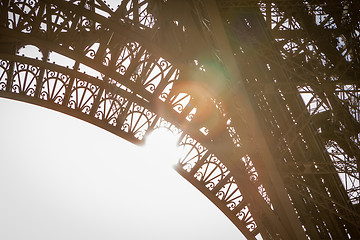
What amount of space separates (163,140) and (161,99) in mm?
1020

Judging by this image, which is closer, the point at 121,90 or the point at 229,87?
the point at 229,87

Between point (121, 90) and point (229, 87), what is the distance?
2935 mm

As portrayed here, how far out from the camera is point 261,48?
6066 millimetres

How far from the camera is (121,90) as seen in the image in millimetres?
8523

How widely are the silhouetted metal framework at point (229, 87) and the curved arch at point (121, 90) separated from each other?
0.07 ft

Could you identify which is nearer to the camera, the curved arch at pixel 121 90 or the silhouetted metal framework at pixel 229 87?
the silhouetted metal framework at pixel 229 87

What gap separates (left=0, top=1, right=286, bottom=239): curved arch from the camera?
285 inches

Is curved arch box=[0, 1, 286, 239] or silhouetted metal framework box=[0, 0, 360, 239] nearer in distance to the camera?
silhouetted metal framework box=[0, 0, 360, 239]

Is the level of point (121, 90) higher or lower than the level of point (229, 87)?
higher

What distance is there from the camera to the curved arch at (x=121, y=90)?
285 inches

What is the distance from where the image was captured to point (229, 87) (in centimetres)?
632

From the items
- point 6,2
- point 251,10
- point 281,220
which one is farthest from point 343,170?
point 6,2

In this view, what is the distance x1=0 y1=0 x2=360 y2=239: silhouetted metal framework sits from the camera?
5.95 metres

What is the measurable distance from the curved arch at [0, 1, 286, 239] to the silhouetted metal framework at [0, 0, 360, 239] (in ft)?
0.07
